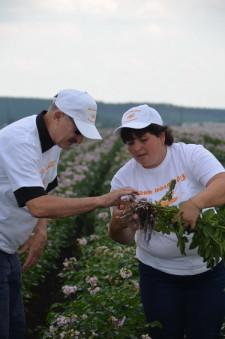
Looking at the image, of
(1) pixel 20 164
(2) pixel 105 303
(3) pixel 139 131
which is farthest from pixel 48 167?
(2) pixel 105 303

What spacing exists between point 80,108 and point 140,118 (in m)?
0.32

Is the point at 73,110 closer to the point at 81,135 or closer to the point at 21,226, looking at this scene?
the point at 81,135

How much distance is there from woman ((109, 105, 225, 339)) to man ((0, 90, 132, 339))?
0.20 m

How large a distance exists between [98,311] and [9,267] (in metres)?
0.94

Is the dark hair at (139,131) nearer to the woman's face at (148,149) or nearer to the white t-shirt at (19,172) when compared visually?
the woman's face at (148,149)

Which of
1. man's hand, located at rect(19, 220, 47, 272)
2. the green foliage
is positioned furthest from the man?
the green foliage

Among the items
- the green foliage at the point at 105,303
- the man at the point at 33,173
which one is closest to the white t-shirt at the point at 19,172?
the man at the point at 33,173

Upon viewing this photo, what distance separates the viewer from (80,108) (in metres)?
3.45

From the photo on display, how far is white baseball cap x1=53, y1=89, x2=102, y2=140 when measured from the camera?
3.43m

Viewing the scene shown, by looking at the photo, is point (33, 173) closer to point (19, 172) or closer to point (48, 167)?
point (19, 172)

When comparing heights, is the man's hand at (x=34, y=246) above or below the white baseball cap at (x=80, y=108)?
below

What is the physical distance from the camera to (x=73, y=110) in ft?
11.3

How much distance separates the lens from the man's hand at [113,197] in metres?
3.44

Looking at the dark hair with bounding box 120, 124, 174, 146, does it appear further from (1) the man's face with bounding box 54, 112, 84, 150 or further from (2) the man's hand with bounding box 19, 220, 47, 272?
(2) the man's hand with bounding box 19, 220, 47, 272
